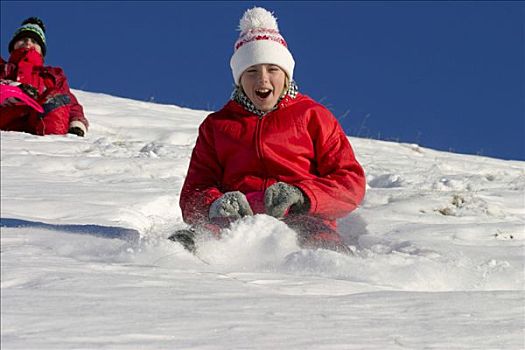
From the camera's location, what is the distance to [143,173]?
678cm

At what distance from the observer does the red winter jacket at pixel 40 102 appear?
861 cm

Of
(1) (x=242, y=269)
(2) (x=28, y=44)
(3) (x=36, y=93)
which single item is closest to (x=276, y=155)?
(1) (x=242, y=269)

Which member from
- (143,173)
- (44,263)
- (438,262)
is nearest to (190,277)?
(44,263)

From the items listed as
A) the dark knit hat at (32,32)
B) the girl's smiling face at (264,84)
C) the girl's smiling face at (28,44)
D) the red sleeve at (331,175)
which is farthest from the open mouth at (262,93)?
the dark knit hat at (32,32)

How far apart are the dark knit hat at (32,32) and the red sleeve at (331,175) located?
5476 mm

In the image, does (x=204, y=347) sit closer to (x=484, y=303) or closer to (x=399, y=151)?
(x=484, y=303)

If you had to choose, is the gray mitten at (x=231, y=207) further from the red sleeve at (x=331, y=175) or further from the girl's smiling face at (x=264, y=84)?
the girl's smiling face at (x=264, y=84)

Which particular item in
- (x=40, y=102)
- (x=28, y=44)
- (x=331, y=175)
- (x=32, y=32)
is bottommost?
(x=331, y=175)

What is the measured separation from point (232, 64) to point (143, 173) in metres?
2.01

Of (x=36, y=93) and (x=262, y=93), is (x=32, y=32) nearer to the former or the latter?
(x=36, y=93)

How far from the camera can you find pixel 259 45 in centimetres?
495

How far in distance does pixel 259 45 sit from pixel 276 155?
2.11 ft

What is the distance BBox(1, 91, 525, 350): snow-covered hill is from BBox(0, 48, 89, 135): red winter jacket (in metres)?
1.38

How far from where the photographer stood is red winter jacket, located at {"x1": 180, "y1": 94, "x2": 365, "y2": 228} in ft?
15.2
